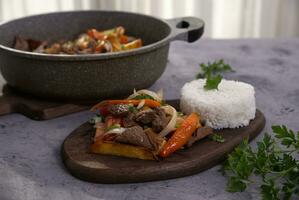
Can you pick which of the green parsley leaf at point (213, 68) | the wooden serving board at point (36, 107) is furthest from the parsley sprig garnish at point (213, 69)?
the wooden serving board at point (36, 107)

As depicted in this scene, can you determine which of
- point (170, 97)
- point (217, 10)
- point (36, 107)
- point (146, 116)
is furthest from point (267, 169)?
point (217, 10)

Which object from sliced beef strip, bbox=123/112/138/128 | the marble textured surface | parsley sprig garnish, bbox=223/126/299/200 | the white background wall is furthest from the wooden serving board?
the white background wall

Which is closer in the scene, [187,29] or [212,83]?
[212,83]

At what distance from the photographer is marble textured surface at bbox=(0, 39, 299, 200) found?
3.57 feet

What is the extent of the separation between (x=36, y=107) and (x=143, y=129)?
1.35 ft

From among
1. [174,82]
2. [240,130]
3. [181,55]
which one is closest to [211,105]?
[240,130]

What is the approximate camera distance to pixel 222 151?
1208 millimetres

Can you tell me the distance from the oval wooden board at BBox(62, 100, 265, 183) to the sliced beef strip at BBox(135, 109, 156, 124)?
10 cm

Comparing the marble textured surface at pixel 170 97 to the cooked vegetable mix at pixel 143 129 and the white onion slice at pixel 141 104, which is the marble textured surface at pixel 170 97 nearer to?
the cooked vegetable mix at pixel 143 129

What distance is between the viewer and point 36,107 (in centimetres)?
146

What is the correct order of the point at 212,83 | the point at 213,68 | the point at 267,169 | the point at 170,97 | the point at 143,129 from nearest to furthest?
the point at 267,169 < the point at 143,129 < the point at 212,83 < the point at 170,97 < the point at 213,68

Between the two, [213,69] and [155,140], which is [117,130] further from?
[213,69]

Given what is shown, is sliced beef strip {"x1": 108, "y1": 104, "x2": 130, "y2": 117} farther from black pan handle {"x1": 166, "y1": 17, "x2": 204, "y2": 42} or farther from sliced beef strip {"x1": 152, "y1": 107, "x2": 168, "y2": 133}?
black pan handle {"x1": 166, "y1": 17, "x2": 204, "y2": 42}

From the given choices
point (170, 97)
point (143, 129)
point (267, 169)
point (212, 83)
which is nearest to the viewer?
point (267, 169)
